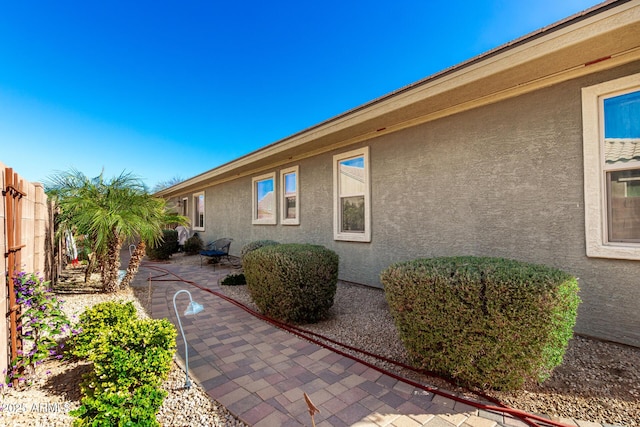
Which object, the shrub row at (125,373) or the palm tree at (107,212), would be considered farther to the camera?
the palm tree at (107,212)

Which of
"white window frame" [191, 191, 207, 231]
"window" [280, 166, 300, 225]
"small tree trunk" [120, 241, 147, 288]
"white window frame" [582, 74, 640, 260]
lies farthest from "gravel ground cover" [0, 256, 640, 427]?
"white window frame" [191, 191, 207, 231]

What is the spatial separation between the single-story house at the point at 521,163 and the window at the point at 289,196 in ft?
5.74

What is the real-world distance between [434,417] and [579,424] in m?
0.99

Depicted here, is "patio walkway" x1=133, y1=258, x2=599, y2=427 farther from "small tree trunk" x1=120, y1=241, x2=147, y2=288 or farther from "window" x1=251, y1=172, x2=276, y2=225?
"window" x1=251, y1=172, x2=276, y2=225

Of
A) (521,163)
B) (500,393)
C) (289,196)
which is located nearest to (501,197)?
(521,163)

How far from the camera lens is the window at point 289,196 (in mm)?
7703

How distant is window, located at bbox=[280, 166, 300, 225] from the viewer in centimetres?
770

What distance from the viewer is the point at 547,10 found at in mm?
4875

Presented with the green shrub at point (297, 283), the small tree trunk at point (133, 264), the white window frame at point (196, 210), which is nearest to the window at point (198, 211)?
the white window frame at point (196, 210)

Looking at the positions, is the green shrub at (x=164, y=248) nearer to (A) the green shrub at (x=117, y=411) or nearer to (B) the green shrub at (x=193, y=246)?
(B) the green shrub at (x=193, y=246)

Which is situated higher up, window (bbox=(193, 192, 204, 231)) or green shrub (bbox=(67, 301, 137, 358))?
window (bbox=(193, 192, 204, 231))

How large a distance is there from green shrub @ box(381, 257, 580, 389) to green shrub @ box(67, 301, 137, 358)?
2.93m

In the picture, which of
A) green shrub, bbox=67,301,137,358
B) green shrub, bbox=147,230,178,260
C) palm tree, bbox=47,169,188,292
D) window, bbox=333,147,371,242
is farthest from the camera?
green shrub, bbox=147,230,178,260

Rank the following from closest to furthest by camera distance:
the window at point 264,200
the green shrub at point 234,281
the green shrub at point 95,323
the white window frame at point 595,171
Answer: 1. the green shrub at point 95,323
2. the white window frame at point 595,171
3. the green shrub at point 234,281
4. the window at point 264,200
